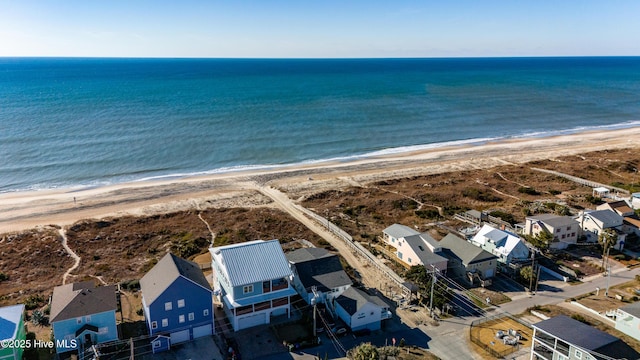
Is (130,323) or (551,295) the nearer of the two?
(130,323)

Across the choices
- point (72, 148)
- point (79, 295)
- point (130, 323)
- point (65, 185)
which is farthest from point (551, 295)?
point (72, 148)

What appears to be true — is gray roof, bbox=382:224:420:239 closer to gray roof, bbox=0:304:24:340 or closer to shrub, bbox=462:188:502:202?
shrub, bbox=462:188:502:202

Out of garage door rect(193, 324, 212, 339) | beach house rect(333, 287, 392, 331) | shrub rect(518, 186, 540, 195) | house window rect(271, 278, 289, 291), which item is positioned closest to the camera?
garage door rect(193, 324, 212, 339)

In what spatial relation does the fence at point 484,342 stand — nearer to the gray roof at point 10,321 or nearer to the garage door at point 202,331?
the garage door at point 202,331

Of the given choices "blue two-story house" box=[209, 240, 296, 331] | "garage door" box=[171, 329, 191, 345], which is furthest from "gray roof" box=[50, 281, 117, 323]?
"blue two-story house" box=[209, 240, 296, 331]

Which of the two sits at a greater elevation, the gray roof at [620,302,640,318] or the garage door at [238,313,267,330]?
the gray roof at [620,302,640,318]

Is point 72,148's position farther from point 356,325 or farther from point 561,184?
point 561,184

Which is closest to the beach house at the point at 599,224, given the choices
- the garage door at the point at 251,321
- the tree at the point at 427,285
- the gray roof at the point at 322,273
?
the tree at the point at 427,285
